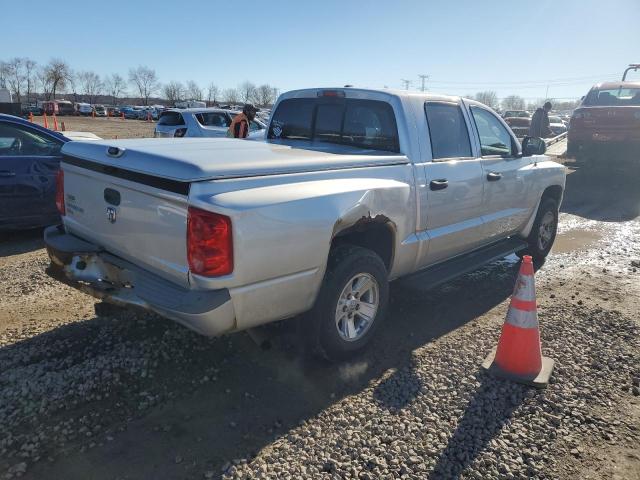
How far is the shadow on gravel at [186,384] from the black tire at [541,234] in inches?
84.3

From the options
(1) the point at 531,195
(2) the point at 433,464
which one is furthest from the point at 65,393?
(1) the point at 531,195

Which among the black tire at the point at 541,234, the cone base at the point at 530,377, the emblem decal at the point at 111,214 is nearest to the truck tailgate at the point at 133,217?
the emblem decal at the point at 111,214

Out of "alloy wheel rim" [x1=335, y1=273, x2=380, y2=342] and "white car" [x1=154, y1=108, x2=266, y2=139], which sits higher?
"white car" [x1=154, y1=108, x2=266, y2=139]

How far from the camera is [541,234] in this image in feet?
19.9

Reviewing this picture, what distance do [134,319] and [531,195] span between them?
4314mm

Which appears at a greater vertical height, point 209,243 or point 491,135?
point 491,135

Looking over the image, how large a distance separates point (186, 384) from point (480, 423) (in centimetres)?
187

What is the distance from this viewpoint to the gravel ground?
2596 mm

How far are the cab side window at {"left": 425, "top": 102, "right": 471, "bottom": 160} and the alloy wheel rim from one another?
4.19 feet

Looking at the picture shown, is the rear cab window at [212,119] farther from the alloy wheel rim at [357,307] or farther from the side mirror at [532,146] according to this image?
the alloy wheel rim at [357,307]

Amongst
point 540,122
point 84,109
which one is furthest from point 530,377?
point 84,109

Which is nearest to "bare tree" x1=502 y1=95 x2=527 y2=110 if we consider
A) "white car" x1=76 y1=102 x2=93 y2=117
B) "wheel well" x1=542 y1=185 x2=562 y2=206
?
"white car" x1=76 y1=102 x2=93 y2=117

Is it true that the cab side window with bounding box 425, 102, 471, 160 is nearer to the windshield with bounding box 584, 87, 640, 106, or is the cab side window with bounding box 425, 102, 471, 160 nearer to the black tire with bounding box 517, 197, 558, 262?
the black tire with bounding box 517, 197, 558, 262

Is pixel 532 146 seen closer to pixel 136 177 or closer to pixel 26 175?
pixel 136 177
